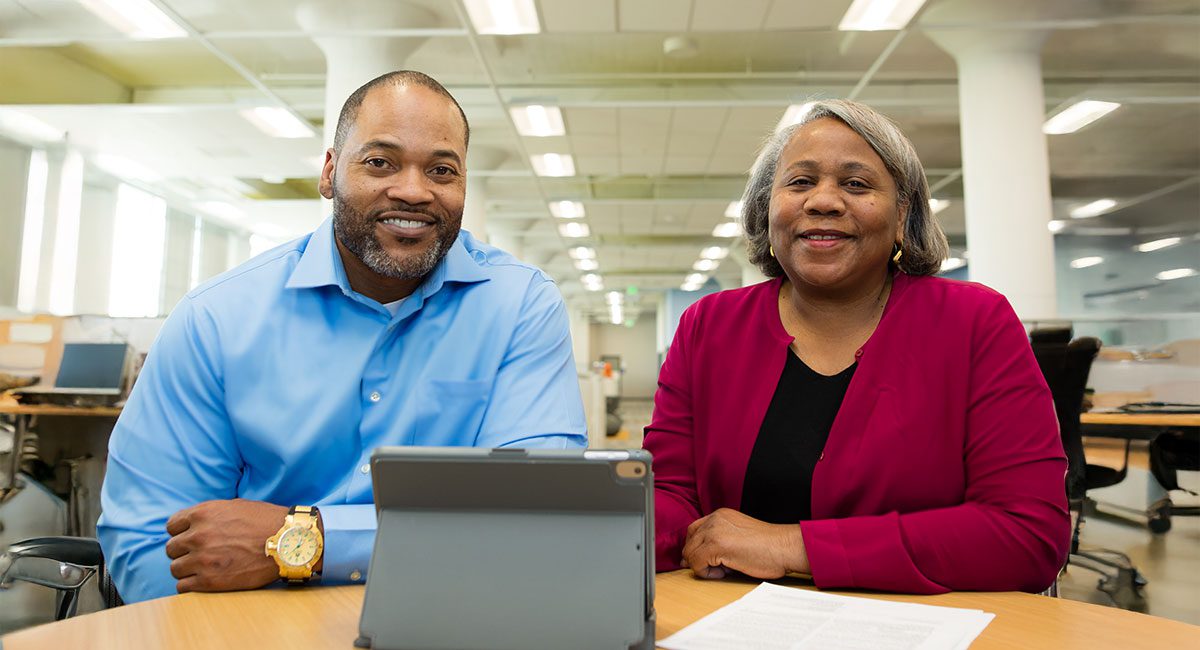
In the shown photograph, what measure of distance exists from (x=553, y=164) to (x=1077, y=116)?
536 cm

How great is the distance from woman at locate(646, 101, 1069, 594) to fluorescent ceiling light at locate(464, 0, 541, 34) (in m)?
3.75

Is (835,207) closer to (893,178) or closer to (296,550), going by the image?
(893,178)

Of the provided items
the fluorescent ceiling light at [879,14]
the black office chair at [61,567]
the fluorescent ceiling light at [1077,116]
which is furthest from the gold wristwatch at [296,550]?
the fluorescent ceiling light at [1077,116]

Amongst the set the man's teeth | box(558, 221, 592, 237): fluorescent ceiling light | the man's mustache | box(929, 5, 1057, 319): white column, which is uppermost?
box(558, 221, 592, 237): fluorescent ceiling light

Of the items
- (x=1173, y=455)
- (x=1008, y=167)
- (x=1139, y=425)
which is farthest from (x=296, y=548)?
(x=1008, y=167)

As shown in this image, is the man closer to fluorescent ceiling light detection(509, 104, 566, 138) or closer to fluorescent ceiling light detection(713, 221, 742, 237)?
fluorescent ceiling light detection(509, 104, 566, 138)

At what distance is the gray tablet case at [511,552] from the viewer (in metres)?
0.69

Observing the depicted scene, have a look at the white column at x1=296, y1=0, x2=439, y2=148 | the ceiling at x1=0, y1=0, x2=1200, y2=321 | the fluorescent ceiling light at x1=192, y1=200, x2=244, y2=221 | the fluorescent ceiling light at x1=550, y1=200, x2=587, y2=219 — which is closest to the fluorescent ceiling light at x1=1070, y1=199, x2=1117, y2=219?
the ceiling at x1=0, y1=0, x2=1200, y2=321

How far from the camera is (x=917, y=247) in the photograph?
58.8 inches

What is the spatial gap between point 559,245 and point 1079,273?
963 centimetres

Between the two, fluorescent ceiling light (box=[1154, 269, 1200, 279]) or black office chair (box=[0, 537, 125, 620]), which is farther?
fluorescent ceiling light (box=[1154, 269, 1200, 279])

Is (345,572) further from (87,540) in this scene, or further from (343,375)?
(87,540)

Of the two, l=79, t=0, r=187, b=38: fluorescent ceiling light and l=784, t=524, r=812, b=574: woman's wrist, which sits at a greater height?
l=79, t=0, r=187, b=38: fluorescent ceiling light

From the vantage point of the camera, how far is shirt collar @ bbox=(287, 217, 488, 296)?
134 cm
